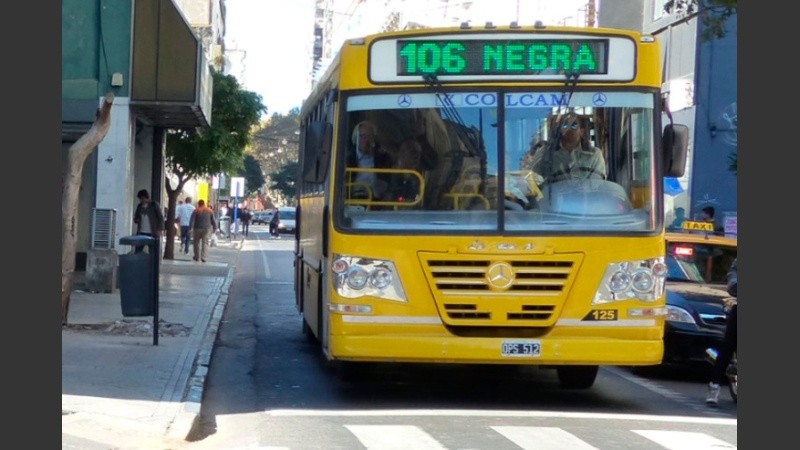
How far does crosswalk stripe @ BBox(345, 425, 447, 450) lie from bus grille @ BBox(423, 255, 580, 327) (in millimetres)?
1145

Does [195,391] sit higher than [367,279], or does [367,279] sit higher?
[367,279]

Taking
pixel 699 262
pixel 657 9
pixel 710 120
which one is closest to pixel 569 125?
pixel 699 262

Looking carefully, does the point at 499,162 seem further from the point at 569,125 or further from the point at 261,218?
the point at 261,218

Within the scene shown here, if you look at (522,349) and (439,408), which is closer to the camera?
(522,349)

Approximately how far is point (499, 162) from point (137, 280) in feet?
18.7

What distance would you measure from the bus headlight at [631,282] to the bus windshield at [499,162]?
30cm

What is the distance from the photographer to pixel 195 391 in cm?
1230

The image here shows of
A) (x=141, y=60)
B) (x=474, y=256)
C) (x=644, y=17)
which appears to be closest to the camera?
(x=474, y=256)

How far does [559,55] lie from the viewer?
11.3 metres

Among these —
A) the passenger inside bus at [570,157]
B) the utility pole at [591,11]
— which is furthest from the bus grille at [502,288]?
the utility pole at [591,11]

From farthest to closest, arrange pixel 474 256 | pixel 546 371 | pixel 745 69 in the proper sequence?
pixel 546 371
pixel 474 256
pixel 745 69

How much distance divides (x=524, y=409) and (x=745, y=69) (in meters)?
5.72

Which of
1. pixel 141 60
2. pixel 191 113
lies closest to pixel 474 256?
pixel 141 60

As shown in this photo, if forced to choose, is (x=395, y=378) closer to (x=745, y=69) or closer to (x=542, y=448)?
(x=542, y=448)
